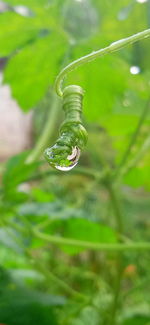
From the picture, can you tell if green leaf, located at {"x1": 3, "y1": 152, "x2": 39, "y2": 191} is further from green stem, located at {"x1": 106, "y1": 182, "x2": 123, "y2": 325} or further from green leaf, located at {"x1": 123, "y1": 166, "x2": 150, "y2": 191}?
green leaf, located at {"x1": 123, "y1": 166, "x2": 150, "y2": 191}

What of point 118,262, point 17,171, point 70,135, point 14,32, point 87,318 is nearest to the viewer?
point 70,135

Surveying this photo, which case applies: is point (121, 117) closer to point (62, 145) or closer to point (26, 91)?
point (26, 91)

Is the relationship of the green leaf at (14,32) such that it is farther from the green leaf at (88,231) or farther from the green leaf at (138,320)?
the green leaf at (138,320)

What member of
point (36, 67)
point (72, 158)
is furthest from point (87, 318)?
point (72, 158)

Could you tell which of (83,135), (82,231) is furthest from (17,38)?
(83,135)

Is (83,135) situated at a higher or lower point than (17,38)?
lower

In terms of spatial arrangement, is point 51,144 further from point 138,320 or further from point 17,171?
point 138,320
